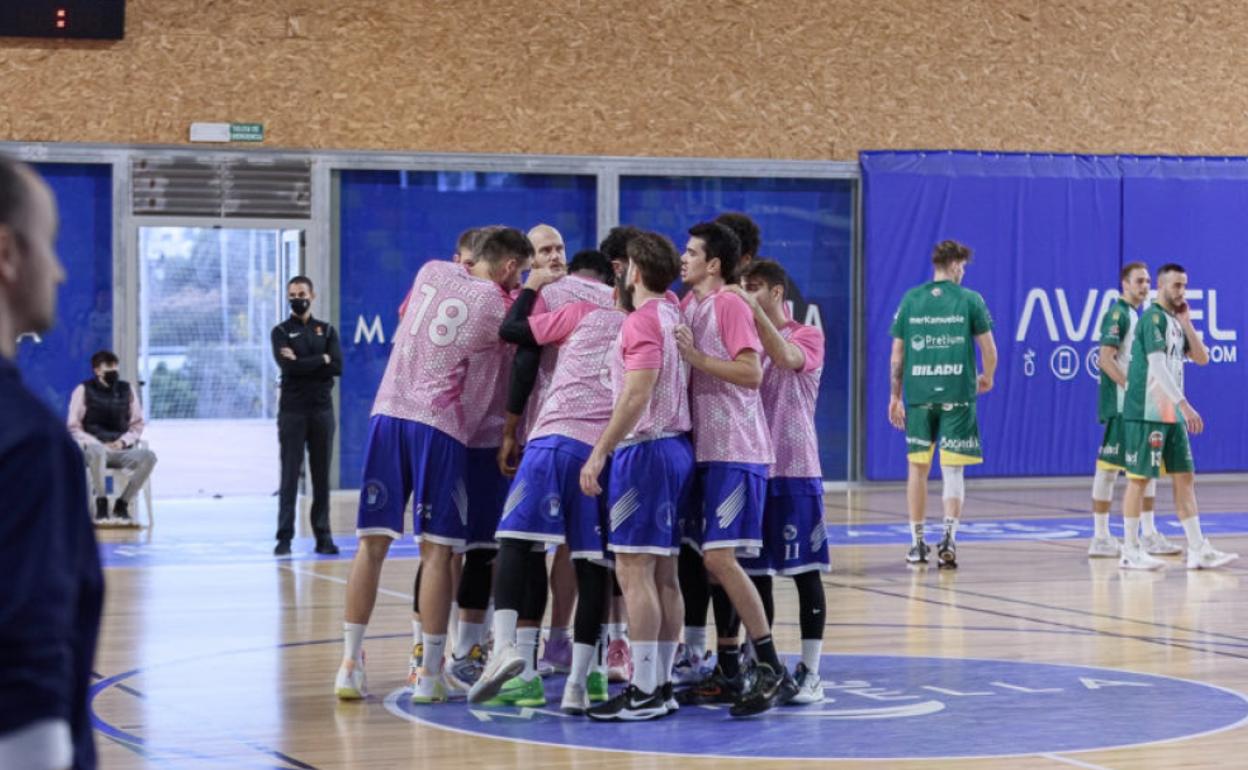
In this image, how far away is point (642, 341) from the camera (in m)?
6.77

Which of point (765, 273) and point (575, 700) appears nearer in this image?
point (575, 700)

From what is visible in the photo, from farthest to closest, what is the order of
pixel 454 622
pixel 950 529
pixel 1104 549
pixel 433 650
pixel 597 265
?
1. pixel 1104 549
2. pixel 950 529
3. pixel 454 622
4. pixel 597 265
5. pixel 433 650

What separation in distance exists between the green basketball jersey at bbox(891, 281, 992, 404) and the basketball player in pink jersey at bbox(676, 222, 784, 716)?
205 inches

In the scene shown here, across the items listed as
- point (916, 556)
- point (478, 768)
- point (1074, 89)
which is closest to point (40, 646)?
point (478, 768)

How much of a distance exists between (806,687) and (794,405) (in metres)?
1.11

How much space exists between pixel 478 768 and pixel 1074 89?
48.5 feet

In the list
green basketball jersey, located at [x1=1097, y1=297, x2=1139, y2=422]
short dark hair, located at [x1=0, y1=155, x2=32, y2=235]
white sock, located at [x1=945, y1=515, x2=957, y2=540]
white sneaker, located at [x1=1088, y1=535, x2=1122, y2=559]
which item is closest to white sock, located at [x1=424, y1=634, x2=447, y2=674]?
short dark hair, located at [x1=0, y1=155, x2=32, y2=235]

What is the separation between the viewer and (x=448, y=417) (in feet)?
24.3

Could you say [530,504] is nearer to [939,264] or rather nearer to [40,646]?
[40,646]

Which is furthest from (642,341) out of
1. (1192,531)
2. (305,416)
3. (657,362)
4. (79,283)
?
(79,283)

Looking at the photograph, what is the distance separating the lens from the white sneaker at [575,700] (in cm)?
707

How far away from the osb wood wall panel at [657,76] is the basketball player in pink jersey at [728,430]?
1058cm

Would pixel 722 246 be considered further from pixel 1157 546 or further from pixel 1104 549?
pixel 1157 546

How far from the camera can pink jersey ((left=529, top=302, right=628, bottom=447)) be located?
7.11m
